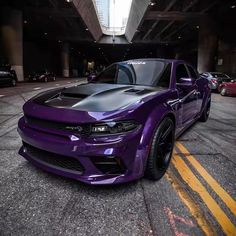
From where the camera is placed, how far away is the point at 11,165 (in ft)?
11.7

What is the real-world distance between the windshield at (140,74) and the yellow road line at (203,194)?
1.20 metres

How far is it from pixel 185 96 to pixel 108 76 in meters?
1.36

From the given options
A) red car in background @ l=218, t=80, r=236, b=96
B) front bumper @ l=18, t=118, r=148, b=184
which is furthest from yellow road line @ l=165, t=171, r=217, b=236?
red car in background @ l=218, t=80, r=236, b=96

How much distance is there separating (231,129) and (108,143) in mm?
→ 4696

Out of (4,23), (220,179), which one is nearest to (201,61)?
(4,23)

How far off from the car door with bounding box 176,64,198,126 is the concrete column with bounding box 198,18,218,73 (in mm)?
26197

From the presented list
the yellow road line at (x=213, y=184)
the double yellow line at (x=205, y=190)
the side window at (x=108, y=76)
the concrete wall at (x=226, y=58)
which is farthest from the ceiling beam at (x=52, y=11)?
the double yellow line at (x=205, y=190)

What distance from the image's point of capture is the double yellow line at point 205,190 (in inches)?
92.9

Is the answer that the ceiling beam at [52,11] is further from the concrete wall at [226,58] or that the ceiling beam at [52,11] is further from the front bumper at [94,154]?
the front bumper at [94,154]

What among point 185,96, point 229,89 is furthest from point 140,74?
point 229,89

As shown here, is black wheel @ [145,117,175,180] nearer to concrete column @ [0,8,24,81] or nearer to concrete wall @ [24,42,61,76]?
concrete column @ [0,8,24,81]

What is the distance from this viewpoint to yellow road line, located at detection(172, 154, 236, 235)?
235cm

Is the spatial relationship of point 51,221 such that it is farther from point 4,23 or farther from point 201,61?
point 201,61

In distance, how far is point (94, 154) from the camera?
2510mm
